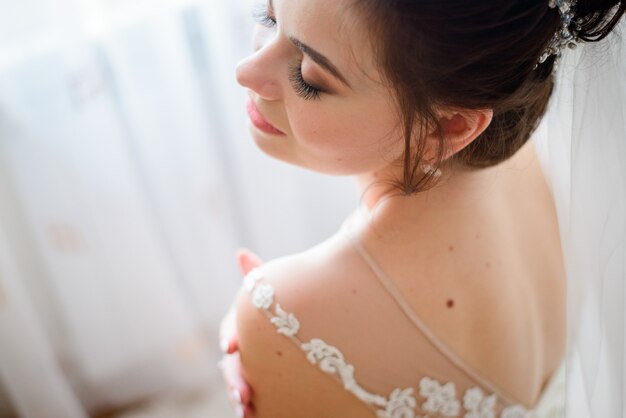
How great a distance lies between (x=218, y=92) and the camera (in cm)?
125

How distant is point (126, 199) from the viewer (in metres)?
1.28

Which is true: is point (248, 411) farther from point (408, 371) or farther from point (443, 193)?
point (443, 193)

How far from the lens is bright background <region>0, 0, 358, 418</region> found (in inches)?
44.0

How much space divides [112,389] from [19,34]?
0.92m

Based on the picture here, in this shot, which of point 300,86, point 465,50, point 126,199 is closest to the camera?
point 465,50

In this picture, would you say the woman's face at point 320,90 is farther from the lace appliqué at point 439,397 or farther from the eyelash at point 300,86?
the lace appliqué at point 439,397

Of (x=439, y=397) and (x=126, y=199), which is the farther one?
(x=126, y=199)

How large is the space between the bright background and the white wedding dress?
0.55 m

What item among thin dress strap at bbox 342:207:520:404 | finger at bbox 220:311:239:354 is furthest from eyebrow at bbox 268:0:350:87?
finger at bbox 220:311:239:354

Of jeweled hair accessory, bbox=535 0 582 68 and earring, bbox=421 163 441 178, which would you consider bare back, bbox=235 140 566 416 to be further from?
jeweled hair accessory, bbox=535 0 582 68

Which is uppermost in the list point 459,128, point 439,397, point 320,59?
point 320,59

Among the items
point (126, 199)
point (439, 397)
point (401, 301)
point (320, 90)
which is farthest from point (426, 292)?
point (126, 199)

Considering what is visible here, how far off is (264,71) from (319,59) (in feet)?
0.29

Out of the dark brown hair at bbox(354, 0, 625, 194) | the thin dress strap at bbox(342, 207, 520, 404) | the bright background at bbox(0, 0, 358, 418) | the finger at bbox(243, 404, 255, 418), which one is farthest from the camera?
the bright background at bbox(0, 0, 358, 418)
